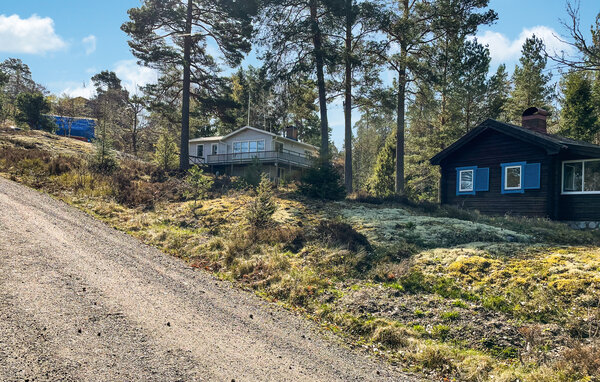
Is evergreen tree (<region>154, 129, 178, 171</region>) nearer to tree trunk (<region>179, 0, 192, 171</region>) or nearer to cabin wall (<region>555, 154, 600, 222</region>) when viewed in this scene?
tree trunk (<region>179, 0, 192, 171</region>)

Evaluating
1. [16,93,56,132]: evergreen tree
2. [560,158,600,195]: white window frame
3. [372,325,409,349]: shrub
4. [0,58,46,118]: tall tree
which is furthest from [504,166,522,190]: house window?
[0,58,46,118]: tall tree

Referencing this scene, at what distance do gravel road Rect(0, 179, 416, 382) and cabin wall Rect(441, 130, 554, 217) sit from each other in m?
15.6

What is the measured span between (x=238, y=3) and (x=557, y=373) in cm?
2633

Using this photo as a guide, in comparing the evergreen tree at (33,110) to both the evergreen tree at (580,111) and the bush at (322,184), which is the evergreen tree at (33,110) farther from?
the evergreen tree at (580,111)

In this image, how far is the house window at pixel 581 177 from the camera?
1691 cm

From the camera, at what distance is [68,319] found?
256 inches

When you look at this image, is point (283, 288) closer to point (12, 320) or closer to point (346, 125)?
point (12, 320)

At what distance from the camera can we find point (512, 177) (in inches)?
770

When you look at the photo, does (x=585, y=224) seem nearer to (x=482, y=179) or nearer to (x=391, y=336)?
(x=482, y=179)

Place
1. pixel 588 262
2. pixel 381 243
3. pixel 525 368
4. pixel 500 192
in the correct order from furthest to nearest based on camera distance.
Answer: pixel 500 192, pixel 381 243, pixel 588 262, pixel 525 368

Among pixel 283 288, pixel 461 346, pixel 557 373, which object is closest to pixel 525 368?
pixel 557 373

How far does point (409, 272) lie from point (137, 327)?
21.2ft

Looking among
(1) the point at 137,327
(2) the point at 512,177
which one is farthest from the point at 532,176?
(1) the point at 137,327

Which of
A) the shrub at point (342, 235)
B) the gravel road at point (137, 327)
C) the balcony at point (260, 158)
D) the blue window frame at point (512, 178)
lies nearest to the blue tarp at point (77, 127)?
the balcony at point (260, 158)
